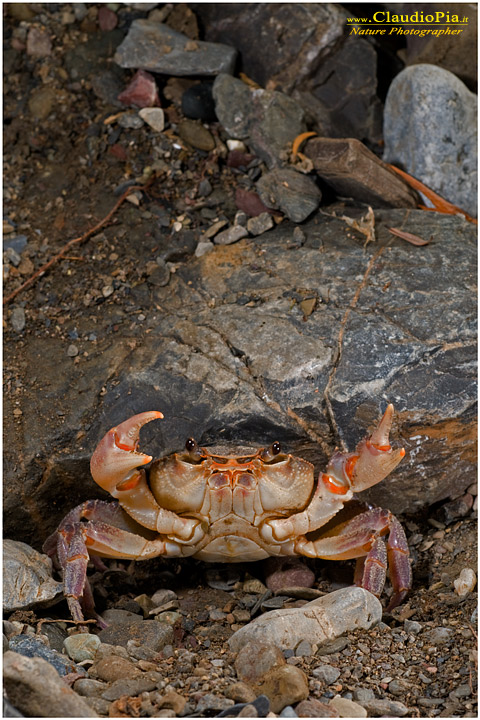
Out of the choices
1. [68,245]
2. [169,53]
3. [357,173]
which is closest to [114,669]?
[68,245]

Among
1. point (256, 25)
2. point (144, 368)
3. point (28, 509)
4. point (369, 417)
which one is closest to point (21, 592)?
point (28, 509)

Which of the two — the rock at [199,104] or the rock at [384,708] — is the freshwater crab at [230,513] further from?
the rock at [199,104]

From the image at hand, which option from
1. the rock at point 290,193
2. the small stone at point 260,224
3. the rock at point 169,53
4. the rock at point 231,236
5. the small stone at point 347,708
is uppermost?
the rock at point 169,53

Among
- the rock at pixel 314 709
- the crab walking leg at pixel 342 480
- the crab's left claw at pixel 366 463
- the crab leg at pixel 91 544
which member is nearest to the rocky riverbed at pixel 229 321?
the rock at pixel 314 709

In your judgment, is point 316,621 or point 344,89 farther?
point 344,89

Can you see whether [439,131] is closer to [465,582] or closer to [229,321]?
[229,321]

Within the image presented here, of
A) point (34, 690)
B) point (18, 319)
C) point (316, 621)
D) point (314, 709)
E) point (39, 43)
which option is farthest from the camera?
point (39, 43)

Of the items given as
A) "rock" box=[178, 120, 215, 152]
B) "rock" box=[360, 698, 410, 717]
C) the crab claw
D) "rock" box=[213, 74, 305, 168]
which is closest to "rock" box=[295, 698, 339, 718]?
"rock" box=[360, 698, 410, 717]
